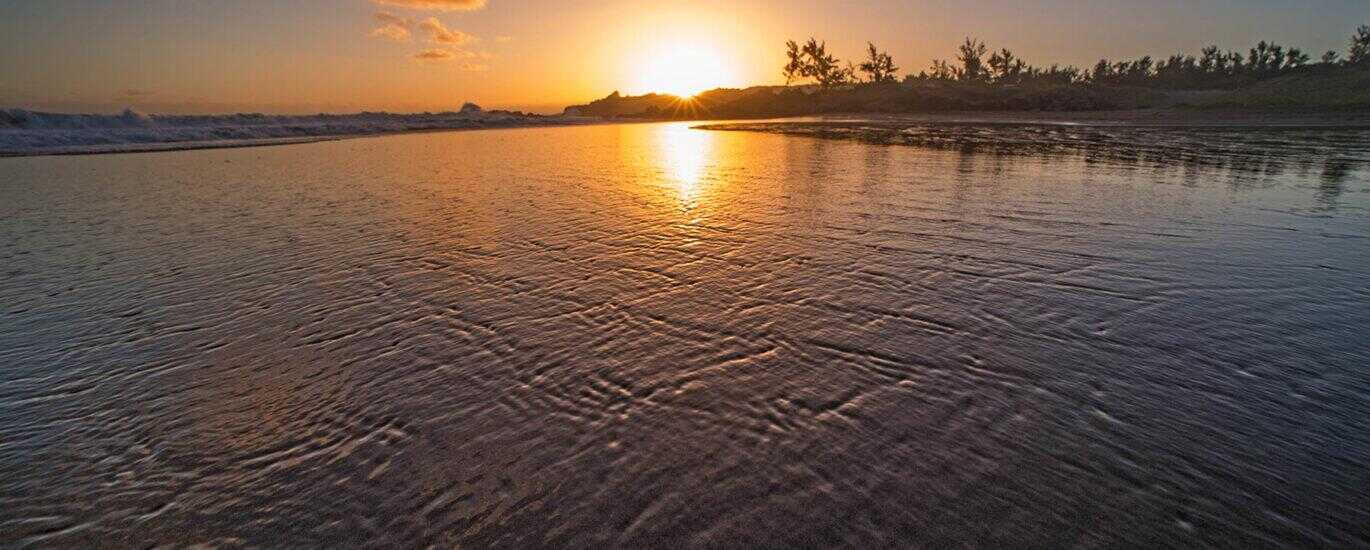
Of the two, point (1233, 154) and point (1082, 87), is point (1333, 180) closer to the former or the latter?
point (1233, 154)

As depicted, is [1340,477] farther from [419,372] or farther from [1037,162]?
[1037,162]

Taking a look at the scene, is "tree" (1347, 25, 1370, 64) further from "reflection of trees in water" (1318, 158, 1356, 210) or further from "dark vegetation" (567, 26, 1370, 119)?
"reflection of trees in water" (1318, 158, 1356, 210)

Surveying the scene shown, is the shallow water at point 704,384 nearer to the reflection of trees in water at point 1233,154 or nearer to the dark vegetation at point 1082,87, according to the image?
the reflection of trees in water at point 1233,154

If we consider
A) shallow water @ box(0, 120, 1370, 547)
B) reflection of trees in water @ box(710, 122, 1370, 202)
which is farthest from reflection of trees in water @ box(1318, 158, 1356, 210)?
shallow water @ box(0, 120, 1370, 547)

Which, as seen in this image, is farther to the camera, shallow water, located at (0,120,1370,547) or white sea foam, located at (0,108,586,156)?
white sea foam, located at (0,108,586,156)


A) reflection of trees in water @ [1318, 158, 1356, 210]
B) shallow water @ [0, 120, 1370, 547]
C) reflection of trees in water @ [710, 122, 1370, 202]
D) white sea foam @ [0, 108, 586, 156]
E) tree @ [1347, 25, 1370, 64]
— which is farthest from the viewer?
tree @ [1347, 25, 1370, 64]

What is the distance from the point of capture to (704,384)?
3541 mm

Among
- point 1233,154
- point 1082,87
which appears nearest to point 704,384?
point 1233,154

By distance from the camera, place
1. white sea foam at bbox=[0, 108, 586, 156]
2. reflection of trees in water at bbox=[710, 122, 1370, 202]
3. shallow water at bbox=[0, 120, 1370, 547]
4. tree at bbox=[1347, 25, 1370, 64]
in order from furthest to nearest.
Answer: tree at bbox=[1347, 25, 1370, 64]
white sea foam at bbox=[0, 108, 586, 156]
reflection of trees in water at bbox=[710, 122, 1370, 202]
shallow water at bbox=[0, 120, 1370, 547]

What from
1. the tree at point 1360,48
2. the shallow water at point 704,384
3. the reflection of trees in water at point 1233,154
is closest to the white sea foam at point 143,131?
the shallow water at point 704,384

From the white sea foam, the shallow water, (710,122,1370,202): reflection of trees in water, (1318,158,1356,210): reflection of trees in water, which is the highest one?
the white sea foam

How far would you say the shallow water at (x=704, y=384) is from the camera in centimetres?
245

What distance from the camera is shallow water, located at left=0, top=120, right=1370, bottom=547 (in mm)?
2445

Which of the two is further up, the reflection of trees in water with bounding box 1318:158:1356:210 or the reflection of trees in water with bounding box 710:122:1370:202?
the reflection of trees in water with bounding box 710:122:1370:202
